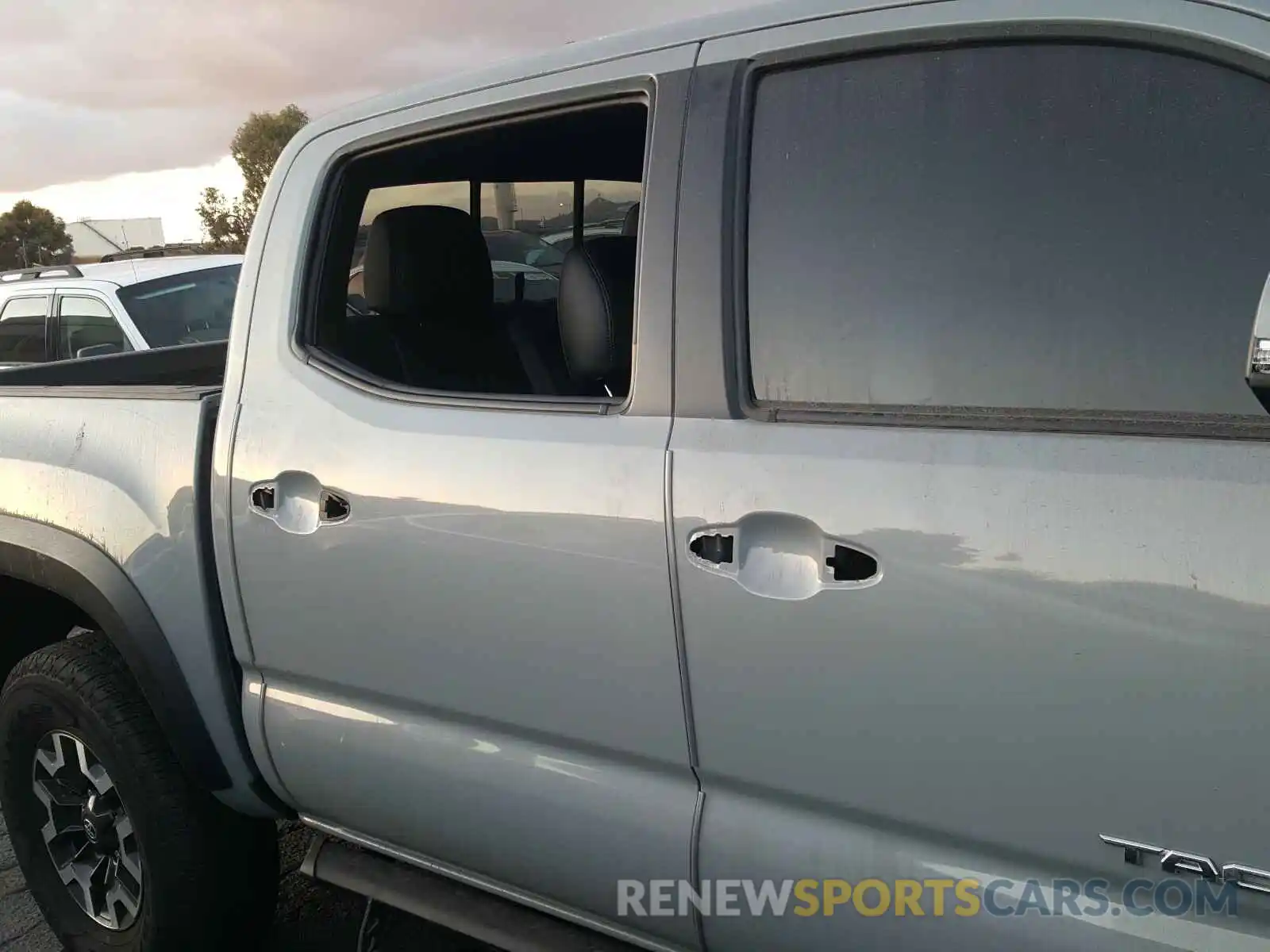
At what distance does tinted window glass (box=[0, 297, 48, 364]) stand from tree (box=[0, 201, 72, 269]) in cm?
4878

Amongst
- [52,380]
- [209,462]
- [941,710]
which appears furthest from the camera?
[52,380]

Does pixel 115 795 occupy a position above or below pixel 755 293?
below

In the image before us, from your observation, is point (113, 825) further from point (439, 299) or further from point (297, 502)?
point (439, 299)

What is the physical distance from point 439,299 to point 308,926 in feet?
5.52

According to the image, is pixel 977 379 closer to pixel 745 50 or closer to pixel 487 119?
pixel 745 50

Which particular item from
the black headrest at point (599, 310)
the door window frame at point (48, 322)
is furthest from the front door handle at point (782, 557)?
the door window frame at point (48, 322)

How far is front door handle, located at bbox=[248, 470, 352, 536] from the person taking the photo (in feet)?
6.63

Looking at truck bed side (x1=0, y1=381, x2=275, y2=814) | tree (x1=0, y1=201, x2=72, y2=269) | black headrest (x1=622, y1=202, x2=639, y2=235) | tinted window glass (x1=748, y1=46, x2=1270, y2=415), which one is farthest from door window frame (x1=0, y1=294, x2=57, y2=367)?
tree (x1=0, y1=201, x2=72, y2=269)

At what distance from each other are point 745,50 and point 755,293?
1.26ft

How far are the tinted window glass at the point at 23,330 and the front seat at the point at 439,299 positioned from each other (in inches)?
220

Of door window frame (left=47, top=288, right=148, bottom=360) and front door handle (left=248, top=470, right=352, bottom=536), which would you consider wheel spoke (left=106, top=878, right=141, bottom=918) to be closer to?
front door handle (left=248, top=470, right=352, bottom=536)

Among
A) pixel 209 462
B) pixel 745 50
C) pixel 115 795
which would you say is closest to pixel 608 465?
pixel 745 50

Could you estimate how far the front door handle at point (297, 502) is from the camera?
202cm

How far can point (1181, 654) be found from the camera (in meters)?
1.21
